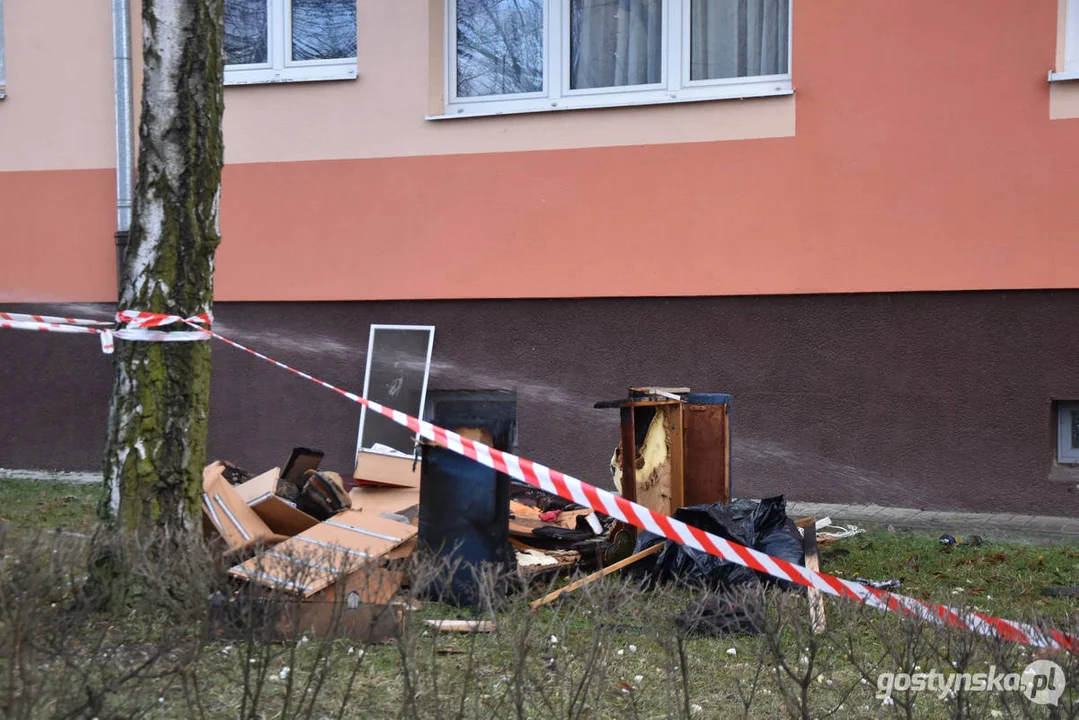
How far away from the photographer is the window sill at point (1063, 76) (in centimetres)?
784

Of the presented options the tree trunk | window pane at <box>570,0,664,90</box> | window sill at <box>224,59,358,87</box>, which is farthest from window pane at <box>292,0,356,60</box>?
the tree trunk

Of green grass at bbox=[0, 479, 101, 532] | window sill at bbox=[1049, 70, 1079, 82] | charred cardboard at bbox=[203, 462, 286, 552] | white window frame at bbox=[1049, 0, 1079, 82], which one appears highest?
white window frame at bbox=[1049, 0, 1079, 82]

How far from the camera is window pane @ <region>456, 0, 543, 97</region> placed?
30.9 ft

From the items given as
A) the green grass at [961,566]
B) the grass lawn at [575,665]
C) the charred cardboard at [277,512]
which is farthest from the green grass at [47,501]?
the green grass at [961,566]

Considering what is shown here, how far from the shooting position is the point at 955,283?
26.7ft

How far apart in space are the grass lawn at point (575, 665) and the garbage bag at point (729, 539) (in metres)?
0.92

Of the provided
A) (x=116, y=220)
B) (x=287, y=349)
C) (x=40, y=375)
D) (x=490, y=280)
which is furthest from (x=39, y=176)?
(x=490, y=280)

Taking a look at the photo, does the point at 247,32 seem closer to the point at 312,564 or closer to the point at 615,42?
the point at 615,42

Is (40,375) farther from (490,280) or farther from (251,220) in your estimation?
(490,280)

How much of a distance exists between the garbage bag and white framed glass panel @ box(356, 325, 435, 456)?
12.5 ft

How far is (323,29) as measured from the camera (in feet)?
32.2

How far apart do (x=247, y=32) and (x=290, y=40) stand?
17.8 inches

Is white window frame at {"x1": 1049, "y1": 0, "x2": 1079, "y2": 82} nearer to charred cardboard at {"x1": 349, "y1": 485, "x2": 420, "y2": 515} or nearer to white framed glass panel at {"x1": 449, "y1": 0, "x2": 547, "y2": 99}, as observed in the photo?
white framed glass panel at {"x1": 449, "y1": 0, "x2": 547, "y2": 99}

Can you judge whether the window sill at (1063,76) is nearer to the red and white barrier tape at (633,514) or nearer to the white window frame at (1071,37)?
the white window frame at (1071,37)
